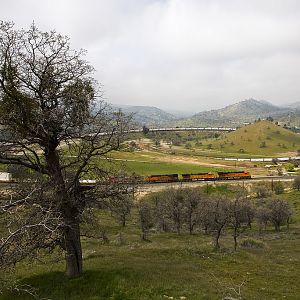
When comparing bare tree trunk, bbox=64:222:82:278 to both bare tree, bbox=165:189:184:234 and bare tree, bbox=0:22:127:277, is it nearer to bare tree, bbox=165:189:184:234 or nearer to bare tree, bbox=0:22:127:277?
bare tree, bbox=0:22:127:277

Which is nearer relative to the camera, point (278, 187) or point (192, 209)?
point (192, 209)

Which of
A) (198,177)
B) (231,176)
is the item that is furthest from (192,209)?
(231,176)

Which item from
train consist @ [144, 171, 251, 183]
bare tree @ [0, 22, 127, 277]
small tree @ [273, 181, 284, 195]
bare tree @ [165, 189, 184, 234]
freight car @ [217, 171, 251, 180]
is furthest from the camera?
freight car @ [217, 171, 251, 180]

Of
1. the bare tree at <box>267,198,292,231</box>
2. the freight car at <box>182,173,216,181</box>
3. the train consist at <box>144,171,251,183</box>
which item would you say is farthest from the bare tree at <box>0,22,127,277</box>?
the freight car at <box>182,173,216,181</box>

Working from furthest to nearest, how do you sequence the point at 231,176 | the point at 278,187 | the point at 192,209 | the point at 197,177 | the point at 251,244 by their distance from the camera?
the point at 231,176
the point at 197,177
the point at 278,187
the point at 192,209
the point at 251,244

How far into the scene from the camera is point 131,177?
16.5m

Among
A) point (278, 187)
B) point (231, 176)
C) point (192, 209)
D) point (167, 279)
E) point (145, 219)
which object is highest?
point (167, 279)

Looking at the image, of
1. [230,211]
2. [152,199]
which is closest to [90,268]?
[230,211]

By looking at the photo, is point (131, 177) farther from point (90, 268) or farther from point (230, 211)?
point (230, 211)

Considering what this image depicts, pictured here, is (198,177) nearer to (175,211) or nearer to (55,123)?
(175,211)

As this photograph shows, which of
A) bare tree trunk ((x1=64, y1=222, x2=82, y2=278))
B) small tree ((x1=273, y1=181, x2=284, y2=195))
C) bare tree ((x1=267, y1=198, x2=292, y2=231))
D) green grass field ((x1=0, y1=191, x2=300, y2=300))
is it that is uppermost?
bare tree trunk ((x1=64, y1=222, x2=82, y2=278))

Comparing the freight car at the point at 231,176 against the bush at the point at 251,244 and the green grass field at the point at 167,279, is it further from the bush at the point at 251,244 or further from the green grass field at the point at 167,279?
the green grass field at the point at 167,279

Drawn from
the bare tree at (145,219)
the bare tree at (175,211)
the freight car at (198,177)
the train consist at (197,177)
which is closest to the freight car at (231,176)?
the train consist at (197,177)

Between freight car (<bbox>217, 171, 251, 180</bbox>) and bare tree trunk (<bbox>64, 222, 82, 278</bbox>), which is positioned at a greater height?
bare tree trunk (<bbox>64, 222, 82, 278</bbox>)
